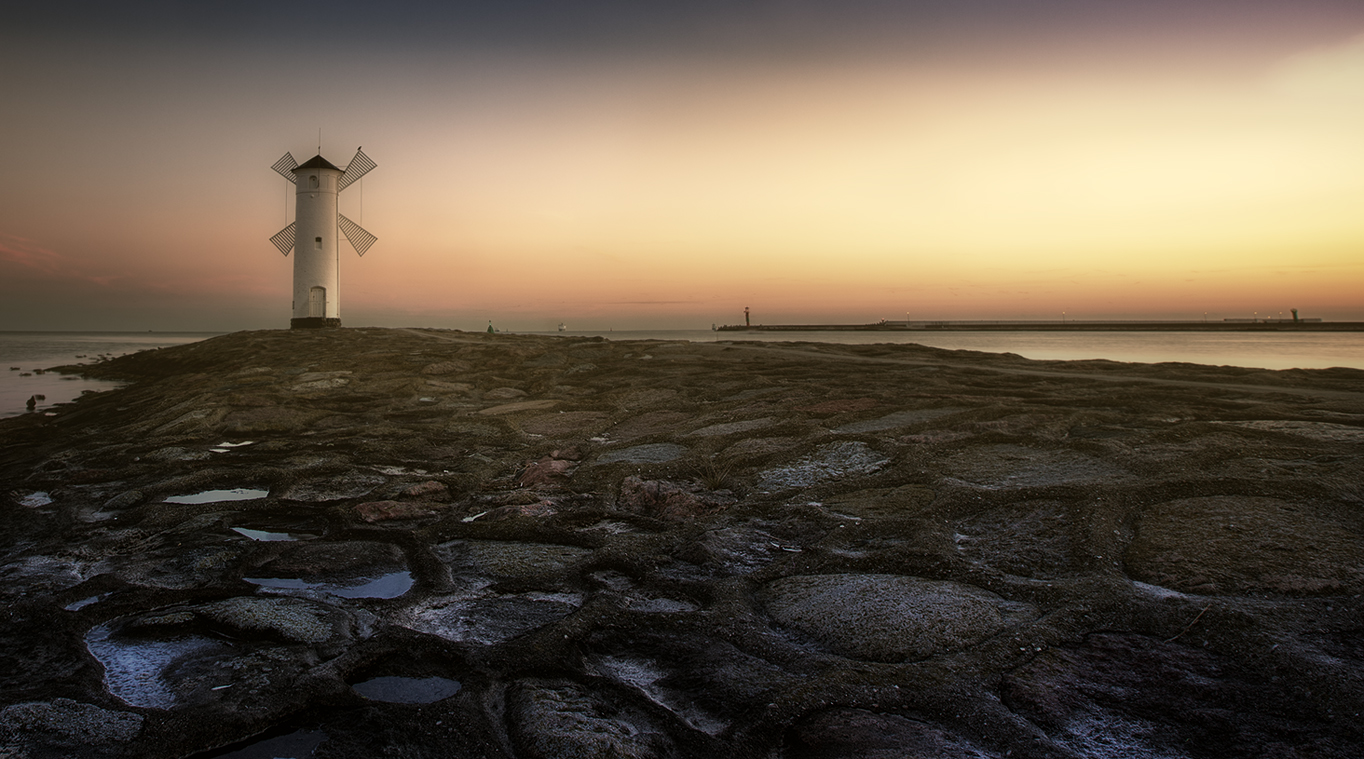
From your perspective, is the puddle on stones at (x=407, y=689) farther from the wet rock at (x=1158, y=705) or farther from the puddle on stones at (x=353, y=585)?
the wet rock at (x=1158, y=705)

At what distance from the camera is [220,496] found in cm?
367

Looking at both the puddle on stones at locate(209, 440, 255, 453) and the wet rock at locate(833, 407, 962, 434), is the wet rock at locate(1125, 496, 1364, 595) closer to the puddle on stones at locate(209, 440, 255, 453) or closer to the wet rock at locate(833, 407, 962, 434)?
the wet rock at locate(833, 407, 962, 434)

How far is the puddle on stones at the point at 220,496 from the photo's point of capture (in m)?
3.55

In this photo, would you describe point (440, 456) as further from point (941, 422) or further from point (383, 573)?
point (941, 422)

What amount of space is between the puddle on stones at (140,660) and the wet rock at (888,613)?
1.60 metres

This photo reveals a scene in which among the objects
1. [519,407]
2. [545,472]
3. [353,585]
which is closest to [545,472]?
[545,472]

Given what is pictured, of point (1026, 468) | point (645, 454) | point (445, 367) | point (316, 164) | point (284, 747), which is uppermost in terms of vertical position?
point (316, 164)

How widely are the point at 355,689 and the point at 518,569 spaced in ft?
2.75

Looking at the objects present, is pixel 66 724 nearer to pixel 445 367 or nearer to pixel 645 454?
pixel 645 454

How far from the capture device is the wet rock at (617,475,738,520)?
3.10 metres

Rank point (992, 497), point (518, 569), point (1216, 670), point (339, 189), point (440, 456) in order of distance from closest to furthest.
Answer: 1. point (1216, 670)
2. point (518, 569)
3. point (992, 497)
4. point (440, 456)
5. point (339, 189)

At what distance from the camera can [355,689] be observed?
173 centimetres

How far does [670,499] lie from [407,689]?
162cm

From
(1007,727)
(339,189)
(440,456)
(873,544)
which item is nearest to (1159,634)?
(1007,727)
